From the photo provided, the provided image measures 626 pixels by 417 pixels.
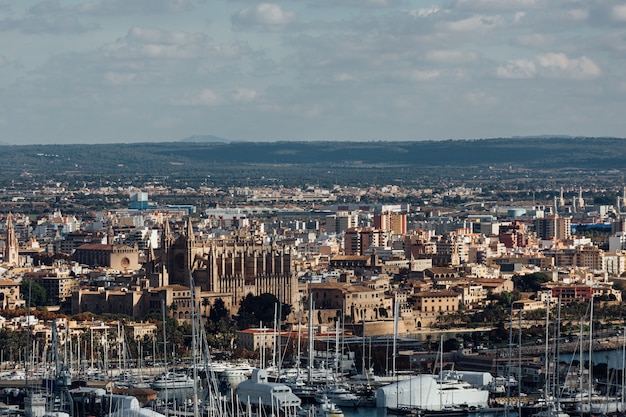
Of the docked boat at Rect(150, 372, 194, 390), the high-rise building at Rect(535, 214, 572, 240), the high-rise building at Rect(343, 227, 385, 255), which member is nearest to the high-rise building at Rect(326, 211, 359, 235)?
the high-rise building at Rect(535, 214, 572, 240)

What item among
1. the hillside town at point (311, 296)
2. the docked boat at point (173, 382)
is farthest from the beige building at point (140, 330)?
the docked boat at point (173, 382)

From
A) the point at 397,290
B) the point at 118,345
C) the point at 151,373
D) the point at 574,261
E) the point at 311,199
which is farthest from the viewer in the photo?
the point at 311,199

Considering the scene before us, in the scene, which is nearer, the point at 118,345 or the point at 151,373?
the point at 151,373

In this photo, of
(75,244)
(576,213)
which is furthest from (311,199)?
(75,244)

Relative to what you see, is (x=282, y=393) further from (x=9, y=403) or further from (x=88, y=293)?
(x=88, y=293)

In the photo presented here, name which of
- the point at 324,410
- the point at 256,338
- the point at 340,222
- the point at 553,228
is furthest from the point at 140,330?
the point at 340,222

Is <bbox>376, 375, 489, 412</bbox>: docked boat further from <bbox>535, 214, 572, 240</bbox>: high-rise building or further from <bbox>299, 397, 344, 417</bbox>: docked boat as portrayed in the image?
<bbox>535, 214, 572, 240</bbox>: high-rise building

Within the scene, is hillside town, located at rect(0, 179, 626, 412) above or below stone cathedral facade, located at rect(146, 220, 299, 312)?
below
